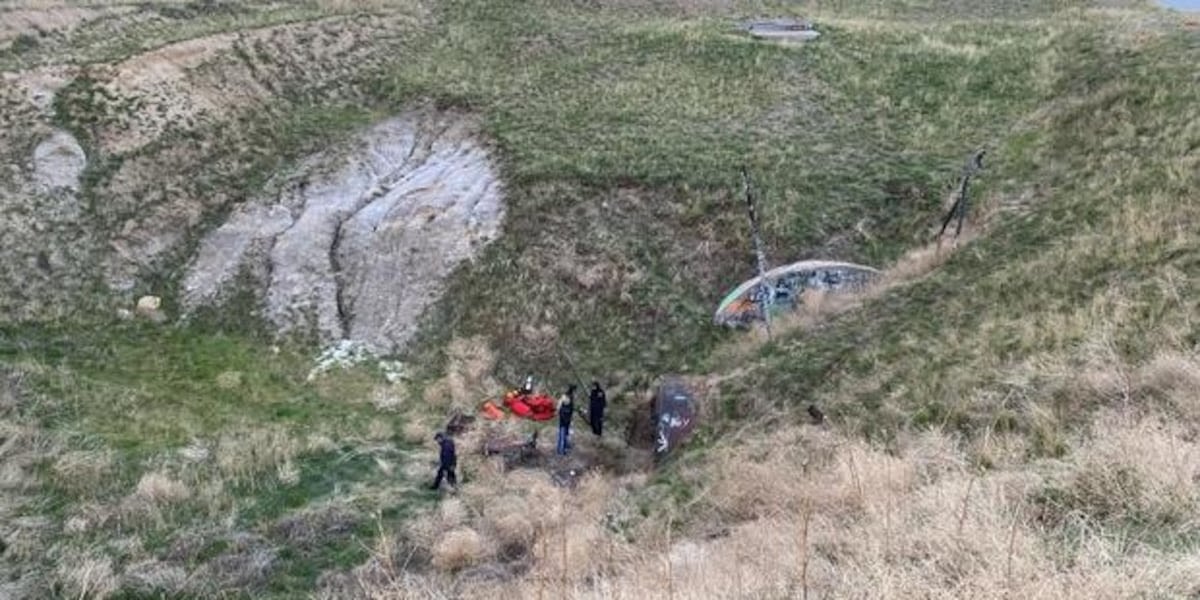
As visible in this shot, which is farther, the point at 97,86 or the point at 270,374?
the point at 97,86

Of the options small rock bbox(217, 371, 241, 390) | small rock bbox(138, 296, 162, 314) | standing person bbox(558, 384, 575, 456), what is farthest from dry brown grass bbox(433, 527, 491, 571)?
small rock bbox(138, 296, 162, 314)

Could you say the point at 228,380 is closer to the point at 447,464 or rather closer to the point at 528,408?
the point at 528,408

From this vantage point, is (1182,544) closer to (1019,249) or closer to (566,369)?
(1019,249)

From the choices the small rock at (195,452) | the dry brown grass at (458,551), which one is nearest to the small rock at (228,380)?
the small rock at (195,452)

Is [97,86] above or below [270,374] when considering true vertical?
above

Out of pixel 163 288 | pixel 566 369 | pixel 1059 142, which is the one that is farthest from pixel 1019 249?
pixel 163 288

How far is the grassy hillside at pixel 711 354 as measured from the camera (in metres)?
8.65

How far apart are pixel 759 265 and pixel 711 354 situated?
3556 mm

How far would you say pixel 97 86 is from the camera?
31953 mm

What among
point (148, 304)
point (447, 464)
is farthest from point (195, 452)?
point (148, 304)

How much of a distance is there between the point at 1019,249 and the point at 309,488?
Result: 16.2 m

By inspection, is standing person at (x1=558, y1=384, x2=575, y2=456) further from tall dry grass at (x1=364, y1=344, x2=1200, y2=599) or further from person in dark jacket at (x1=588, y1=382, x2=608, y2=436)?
tall dry grass at (x1=364, y1=344, x2=1200, y2=599)

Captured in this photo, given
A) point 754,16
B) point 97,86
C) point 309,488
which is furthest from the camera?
point 754,16

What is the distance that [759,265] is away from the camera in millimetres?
26484
